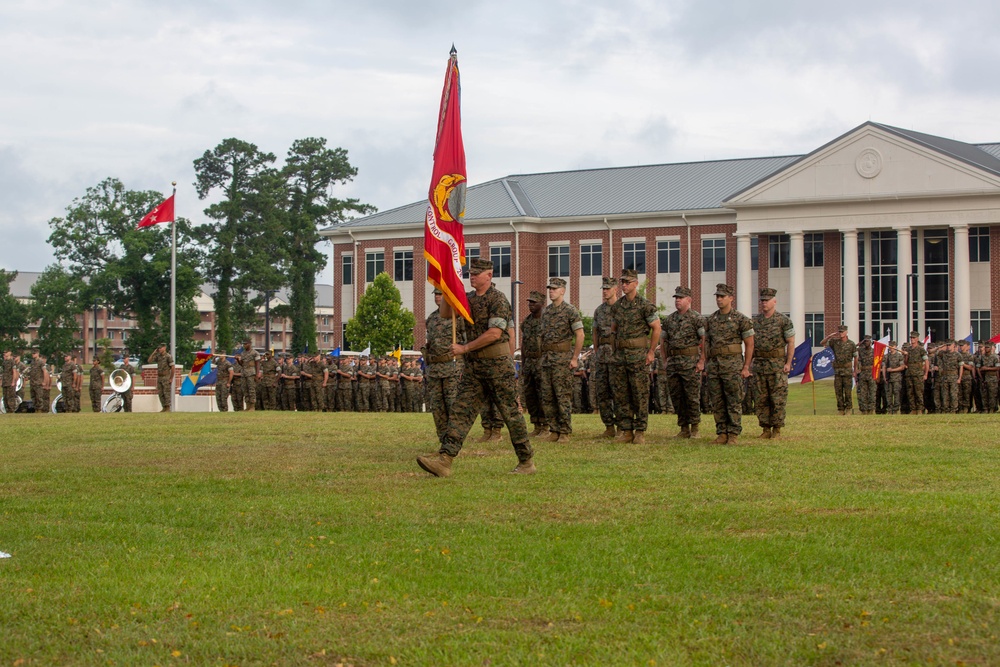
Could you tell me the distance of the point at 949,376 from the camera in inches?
1133

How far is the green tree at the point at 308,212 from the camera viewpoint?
85.4 m

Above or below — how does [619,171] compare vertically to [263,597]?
above

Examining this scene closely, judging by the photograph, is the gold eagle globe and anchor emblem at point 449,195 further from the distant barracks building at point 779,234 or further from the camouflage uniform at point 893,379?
the distant barracks building at point 779,234

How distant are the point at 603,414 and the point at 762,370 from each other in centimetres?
226

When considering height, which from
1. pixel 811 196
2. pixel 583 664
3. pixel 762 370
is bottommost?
pixel 583 664

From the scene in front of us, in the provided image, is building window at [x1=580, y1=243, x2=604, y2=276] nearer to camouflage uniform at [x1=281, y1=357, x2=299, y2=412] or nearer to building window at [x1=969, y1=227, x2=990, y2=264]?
building window at [x1=969, y1=227, x2=990, y2=264]

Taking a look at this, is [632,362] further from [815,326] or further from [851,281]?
[815,326]

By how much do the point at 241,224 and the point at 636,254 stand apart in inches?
1230

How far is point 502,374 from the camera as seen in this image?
11859 millimetres

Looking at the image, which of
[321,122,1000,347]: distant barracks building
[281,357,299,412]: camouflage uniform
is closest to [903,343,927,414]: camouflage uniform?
[281,357,299,412]: camouflage uniform

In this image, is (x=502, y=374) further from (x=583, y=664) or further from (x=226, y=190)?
(x=226, y=190)


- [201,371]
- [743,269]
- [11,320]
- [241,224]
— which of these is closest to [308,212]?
[241,224]

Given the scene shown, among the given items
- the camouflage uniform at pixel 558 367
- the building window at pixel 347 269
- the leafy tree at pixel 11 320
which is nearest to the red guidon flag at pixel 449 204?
the camouflage uniform at pixel 558 367

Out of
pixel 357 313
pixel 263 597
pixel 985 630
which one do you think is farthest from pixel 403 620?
pixel 357 313
